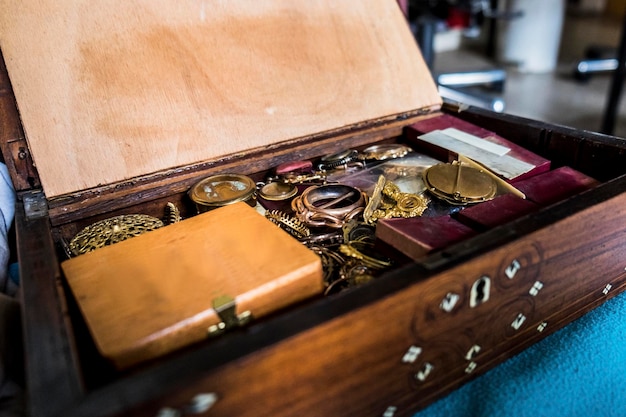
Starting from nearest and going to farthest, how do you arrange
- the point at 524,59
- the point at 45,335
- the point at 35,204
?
the point at 45,335, the point at 35,204, the point at 524,59

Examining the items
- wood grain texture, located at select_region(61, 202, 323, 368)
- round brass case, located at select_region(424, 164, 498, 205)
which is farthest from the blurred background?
wood grain texture, located at select_region(61, 202, 323, 368)

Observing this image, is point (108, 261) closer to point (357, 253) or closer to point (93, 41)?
point (357, 253)

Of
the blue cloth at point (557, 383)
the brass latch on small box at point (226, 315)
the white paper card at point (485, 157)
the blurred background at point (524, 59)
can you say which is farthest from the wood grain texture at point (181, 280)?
the blurred background at point (524, 59)

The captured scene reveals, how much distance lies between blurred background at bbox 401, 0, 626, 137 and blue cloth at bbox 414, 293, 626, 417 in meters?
1.80

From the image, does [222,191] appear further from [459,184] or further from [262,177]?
[459,184]

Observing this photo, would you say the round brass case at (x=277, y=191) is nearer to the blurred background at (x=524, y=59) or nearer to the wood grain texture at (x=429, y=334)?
the wood grain texture at (x=429, y=334)

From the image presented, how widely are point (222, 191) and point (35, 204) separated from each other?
11.1 inches

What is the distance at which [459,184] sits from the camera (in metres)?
0.87

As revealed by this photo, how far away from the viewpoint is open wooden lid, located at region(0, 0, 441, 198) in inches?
33.9

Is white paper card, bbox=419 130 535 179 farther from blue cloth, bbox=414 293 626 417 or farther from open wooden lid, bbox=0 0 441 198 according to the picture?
blue cloth, bbox=414 293 626 417

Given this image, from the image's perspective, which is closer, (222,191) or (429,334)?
(429,334)

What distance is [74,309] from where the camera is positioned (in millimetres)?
635

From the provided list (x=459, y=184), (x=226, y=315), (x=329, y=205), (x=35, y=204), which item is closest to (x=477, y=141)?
(x=459, y=184)

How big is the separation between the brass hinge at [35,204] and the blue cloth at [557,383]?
60 centimetres
